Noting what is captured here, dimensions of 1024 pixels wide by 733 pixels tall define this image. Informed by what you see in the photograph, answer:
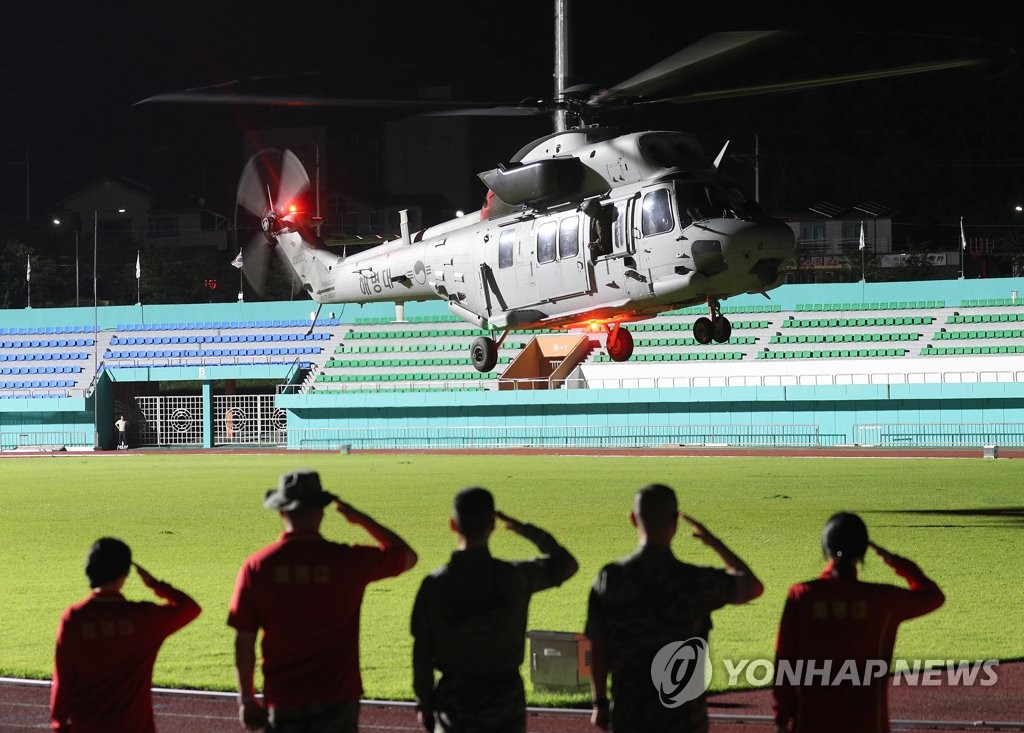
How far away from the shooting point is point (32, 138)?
347 feet

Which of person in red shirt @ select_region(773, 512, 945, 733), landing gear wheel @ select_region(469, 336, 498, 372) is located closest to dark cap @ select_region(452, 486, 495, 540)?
person in red shirt @ select_region(773, 512, 945, 733)

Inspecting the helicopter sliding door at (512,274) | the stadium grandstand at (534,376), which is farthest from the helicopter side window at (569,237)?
the stadium grandstand at (534,376)

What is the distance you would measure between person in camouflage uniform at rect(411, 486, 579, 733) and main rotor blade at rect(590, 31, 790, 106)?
366 inches

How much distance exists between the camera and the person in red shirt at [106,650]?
5.07 meters

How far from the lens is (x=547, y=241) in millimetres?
19172

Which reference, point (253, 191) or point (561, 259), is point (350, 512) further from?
point (253, 191)

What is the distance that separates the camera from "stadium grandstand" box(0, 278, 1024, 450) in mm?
42344

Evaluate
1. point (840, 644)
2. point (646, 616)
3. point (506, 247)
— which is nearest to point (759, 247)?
point (506, 247)

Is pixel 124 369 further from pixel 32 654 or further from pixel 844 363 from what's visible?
pixel 32 654

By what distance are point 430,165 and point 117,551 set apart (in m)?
88.3

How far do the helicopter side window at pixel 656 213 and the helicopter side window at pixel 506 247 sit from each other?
97.2 inches

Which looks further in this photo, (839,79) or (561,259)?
(561,259)

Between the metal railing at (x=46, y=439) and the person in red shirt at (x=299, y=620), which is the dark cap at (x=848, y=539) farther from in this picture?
the metal railing at (x=46, y=439)

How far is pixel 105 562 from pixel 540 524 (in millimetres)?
12623
